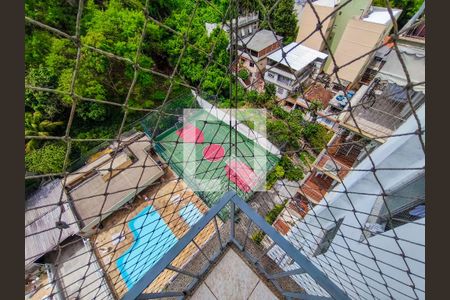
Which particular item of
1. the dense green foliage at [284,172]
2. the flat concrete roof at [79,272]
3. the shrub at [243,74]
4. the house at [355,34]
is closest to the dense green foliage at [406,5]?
the house at [355,34]

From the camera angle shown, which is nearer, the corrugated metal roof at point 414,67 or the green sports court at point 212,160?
the corrugated metal roof at point 414,67

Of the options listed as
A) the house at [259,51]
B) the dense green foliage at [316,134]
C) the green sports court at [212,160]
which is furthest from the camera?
the house at [259,51]

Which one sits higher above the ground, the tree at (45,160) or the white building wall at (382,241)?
the tree at (45,160)

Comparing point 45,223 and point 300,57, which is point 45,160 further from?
point 300,57

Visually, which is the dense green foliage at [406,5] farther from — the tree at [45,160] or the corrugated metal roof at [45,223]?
the corrugated metal roof at [45,223]

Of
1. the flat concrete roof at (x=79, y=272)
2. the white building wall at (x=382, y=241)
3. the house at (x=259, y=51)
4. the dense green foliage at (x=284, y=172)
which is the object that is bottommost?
the white building wall at (x=382, y=241)

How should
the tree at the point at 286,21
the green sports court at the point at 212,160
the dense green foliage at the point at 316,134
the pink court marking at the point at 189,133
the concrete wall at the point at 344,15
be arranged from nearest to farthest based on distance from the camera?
the green sports court at the point at 212,160, the dense green foliage at the point at 316,134, the pink court marking at the point at 189,133, the concrete wall at the point at 344,15, the tree at the point at 286,21
